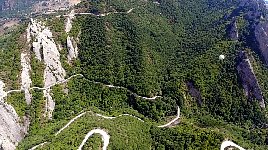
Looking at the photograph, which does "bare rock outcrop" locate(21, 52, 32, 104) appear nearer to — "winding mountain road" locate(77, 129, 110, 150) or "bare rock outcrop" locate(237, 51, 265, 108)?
"winding mountain road" locate(77, 129, 110, 150)

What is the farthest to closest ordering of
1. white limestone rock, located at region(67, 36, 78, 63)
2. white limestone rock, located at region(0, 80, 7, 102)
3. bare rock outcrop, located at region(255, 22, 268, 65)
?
bare rock outcrop, located at region(255, 22, 268, 65), white limestone rock, located at region(67, 36, 78, 63), white limestone rock, located at region(0, 80, 7, 102)

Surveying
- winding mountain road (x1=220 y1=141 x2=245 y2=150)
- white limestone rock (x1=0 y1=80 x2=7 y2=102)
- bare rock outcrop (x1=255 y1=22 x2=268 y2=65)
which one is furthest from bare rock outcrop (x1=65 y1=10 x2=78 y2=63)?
bare rock outcrop (x1=255 y1=22 x2=268 y2=65)

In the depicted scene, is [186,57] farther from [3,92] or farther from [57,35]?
[3,92]

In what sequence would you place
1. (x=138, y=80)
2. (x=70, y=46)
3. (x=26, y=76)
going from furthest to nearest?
(x=70, y=46) < (x=138, y=80) < (x=26, y=76)

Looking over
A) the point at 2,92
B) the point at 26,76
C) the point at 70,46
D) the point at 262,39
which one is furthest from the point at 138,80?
the point at 262,39

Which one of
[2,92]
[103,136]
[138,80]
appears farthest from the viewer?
[138,80]

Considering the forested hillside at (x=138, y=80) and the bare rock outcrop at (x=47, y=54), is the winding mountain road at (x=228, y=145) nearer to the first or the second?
the forested hillside at (x=138, y=80)

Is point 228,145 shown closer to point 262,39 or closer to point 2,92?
point 262,39

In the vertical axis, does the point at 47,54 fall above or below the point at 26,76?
above
